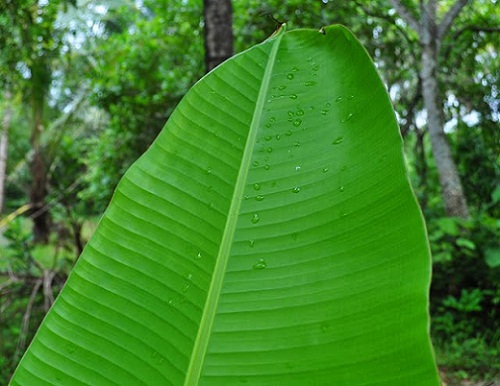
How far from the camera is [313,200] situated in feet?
1.67

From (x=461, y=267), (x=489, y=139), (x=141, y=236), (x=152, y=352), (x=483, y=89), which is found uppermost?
(x=483, y=89)

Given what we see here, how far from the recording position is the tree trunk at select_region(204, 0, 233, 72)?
2170 mm

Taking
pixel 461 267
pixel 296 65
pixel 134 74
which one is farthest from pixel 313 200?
pixel 134 74

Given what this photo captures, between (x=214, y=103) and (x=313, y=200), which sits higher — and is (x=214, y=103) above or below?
above

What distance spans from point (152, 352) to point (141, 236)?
118 mm

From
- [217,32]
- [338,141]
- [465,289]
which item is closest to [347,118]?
[338,141]

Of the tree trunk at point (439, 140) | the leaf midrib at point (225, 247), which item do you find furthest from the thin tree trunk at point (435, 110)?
the leaf midrib at point (225, 247)

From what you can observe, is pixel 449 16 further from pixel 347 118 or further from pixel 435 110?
pixel 347 118

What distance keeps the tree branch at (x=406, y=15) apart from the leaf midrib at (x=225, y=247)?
3.60 m

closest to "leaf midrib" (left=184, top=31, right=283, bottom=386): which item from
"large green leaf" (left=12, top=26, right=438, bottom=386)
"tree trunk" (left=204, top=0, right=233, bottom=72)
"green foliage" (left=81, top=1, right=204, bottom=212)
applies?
"large green leaf" (left=12, top=26, right=438, bottom=386)

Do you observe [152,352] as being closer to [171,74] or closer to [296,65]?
[296,65]

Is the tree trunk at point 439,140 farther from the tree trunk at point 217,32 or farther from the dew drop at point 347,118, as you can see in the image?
the dew drop at point 347,118

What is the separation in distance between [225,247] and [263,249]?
4 cm

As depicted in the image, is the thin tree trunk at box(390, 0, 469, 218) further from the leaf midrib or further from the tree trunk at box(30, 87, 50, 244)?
the tree trunk at box(30, 87, 50, 244)
